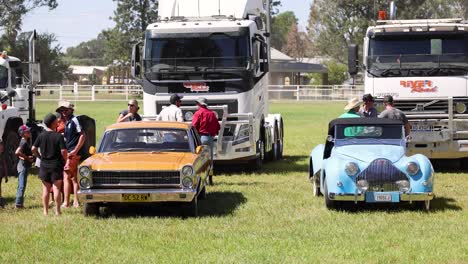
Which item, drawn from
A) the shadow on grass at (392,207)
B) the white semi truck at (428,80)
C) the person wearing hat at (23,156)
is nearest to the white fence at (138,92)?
the white semi truck at (428,80)

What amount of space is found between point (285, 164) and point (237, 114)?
3.97 m

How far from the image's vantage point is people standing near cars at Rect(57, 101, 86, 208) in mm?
14297

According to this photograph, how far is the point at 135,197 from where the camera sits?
1298 centimetres

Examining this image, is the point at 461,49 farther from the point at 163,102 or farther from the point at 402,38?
the point at 163,102

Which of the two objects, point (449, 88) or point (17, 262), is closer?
point (17, 262)

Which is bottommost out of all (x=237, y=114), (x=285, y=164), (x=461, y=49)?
(x=285, y=164)

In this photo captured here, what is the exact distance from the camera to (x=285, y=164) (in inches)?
907

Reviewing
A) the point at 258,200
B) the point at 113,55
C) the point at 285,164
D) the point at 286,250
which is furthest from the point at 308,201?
the point at 113,55

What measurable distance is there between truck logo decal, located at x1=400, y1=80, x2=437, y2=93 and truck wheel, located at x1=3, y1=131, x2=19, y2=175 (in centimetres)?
854

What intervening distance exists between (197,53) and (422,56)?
4835 millimetres

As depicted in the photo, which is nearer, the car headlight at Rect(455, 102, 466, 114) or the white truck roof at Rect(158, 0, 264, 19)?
the car headlight at Rect(455, 102, 466, 114)

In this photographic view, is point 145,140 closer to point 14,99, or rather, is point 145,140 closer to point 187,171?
point 187,171

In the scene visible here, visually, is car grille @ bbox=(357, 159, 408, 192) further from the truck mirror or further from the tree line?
the tree line

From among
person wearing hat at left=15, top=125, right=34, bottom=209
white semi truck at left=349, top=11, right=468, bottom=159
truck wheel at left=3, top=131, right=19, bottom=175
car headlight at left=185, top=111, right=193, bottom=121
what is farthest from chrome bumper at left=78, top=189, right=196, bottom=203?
white semi truck at left=349, top=11, right=468, bottom=159
